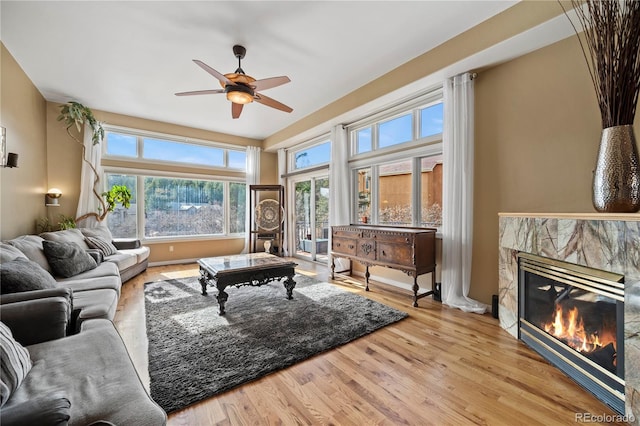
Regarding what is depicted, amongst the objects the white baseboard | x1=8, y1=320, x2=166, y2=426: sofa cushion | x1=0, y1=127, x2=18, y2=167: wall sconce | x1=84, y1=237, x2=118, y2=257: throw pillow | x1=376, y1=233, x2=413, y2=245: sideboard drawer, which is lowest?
the white baseboard

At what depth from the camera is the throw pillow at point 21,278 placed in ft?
5.91

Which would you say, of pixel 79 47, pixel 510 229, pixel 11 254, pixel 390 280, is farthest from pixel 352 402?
pixel 79 47

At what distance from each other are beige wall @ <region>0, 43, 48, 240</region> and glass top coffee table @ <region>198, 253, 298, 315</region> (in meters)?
2.43

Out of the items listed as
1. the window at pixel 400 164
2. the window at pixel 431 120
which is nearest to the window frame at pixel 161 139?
the window at pixel 400 164

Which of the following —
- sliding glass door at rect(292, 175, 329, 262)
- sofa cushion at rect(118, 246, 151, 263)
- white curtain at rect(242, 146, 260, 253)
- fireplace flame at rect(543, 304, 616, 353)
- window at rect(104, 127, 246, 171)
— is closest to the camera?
fireplace flame at rect(543, 304, 616, 353)

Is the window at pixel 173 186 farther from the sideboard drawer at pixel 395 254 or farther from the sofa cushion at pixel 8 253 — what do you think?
the sideboard drawer at pixel 395 254

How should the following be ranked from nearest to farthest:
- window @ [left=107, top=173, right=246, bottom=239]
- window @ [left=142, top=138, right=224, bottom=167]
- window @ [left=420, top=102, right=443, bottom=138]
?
window @ [left=420, top=102, right=443, bottom=138] → window @ [left=107, top=173, right=246, bottom=239] → window @ [left=142, top=138, right=224, bottom=167]

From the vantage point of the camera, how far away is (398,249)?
342cm

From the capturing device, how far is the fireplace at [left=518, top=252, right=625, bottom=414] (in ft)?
5.27

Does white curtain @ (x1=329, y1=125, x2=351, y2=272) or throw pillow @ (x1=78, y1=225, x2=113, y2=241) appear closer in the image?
throw pillow @ (x1=78, y1=225, x2=113, y2=241)

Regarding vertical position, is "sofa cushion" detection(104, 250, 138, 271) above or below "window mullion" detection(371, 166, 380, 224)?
below

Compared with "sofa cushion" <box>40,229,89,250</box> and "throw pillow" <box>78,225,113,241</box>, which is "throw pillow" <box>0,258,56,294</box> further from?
"throw pillow" <box>78,225,113,241</box>

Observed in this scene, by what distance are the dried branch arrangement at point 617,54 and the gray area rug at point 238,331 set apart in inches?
93.5

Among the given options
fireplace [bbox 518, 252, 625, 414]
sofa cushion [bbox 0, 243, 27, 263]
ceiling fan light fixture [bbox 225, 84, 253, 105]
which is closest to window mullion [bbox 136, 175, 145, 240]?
sofa cushion [bbox 0, 243, 27, 263]
